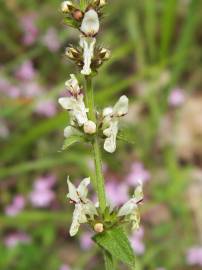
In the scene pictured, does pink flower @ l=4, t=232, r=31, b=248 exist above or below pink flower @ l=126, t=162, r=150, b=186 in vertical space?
below

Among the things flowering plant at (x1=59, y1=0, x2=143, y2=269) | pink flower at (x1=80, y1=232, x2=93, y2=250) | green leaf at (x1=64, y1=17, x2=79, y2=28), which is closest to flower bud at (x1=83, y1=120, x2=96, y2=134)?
flowering plant at (x1=59, y1=0, x2=143, y2=269)

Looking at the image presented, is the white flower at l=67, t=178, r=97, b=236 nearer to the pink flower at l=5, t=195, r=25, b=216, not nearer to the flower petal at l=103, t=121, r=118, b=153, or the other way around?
the flower petal at l=103, t=121, r=118, b=153

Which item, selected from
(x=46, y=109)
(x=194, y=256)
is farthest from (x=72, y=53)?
(x=46, y=109)

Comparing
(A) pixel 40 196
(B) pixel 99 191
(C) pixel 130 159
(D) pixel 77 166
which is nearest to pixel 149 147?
(C) pixel 130 159

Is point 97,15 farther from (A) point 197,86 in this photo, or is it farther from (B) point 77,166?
(A) point 197,86

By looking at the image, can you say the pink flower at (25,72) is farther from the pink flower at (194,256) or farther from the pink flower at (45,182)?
the pink flower at (194,256)

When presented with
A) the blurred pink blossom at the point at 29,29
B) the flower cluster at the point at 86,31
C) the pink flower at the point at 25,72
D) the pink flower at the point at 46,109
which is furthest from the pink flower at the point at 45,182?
the flower cluster at the point at 86,31
